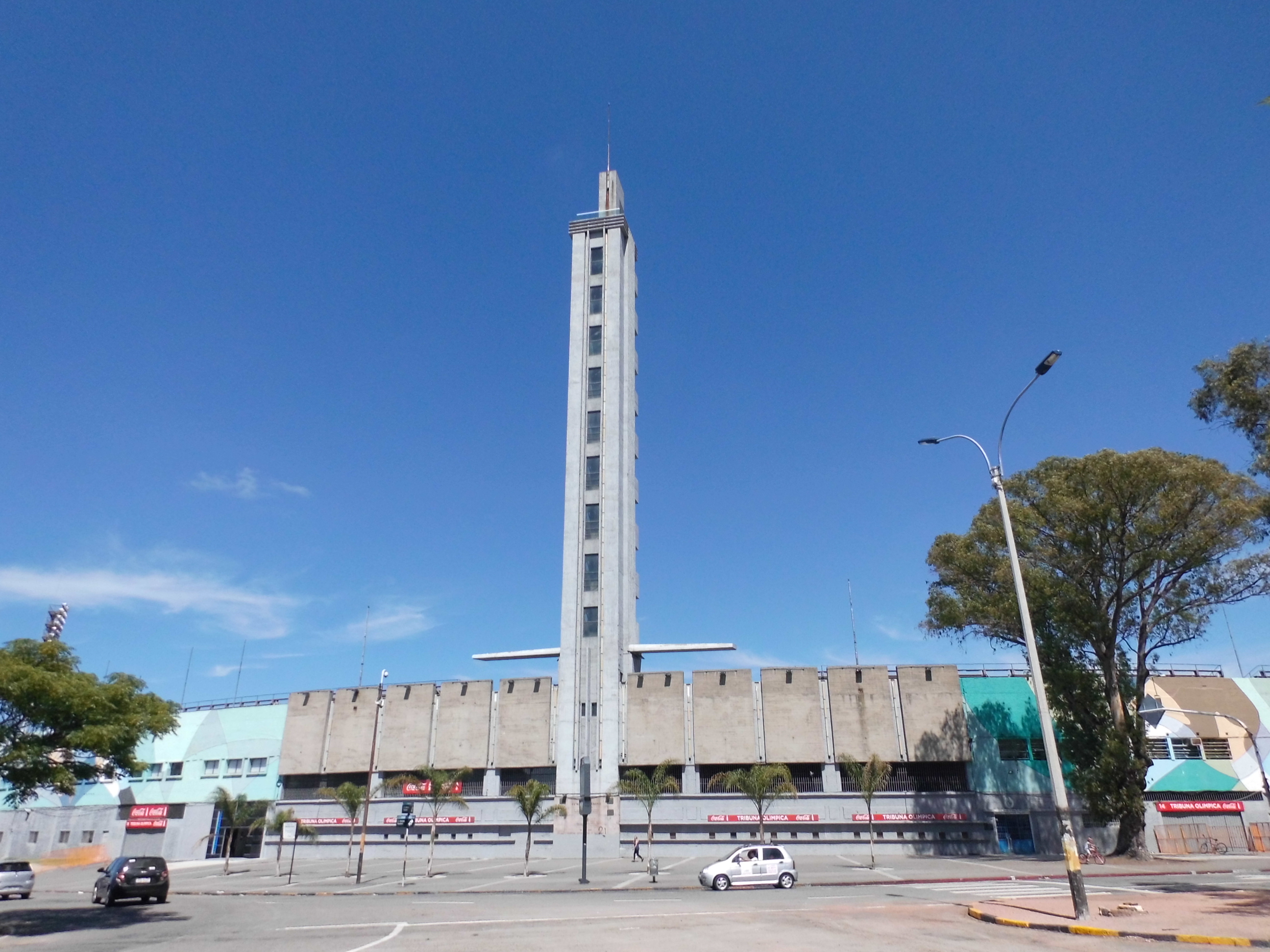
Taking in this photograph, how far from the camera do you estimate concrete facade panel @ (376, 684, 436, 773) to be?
6203 cm

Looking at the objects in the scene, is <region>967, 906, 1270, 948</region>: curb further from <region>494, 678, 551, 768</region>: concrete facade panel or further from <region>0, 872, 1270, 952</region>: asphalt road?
<region>494, 678, 551, 768</region>: concrete facade panel

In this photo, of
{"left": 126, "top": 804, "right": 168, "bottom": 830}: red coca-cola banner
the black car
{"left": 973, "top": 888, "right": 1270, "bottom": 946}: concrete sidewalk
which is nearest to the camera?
{"left": 973, "top": 888, "right": 1270, "bottom": 946}: concrete sidewalk

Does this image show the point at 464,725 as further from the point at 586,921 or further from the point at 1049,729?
the point at 1049,729

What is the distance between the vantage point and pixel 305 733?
6525 centimetres

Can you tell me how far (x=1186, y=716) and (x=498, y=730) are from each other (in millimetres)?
48630

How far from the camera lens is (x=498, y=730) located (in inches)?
2410

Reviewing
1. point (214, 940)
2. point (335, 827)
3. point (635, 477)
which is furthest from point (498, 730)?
point (214, 940)

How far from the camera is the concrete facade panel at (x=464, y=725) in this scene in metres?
60.9

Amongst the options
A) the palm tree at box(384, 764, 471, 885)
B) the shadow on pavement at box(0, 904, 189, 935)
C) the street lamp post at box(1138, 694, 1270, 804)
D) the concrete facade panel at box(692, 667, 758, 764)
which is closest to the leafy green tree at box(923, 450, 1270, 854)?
the street lamp post at box(1138, 694, 1270, 804)

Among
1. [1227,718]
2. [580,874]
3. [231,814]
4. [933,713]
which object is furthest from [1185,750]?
[231,814]

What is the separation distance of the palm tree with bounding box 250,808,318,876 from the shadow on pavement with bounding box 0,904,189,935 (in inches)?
856

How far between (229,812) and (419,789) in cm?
1314

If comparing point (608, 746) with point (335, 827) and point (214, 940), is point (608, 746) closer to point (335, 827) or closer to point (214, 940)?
point (335, 827)

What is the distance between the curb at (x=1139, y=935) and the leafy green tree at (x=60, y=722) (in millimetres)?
26655
